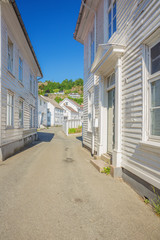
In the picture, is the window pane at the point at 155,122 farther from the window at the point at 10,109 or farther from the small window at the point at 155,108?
the window at the point at 10,109

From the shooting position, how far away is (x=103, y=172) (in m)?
4.90

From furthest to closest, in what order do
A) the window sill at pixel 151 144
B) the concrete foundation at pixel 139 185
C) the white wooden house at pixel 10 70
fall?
the white wooden house at pixel 10 70, the concrete foundation at pixel 139 185, the window sill at pixel 151 144

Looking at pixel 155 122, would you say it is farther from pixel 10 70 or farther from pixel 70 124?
pixel 70 124

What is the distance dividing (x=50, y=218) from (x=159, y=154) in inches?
83.8

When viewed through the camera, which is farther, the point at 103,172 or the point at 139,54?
the point at 103,172

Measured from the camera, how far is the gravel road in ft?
7.31

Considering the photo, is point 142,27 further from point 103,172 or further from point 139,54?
point 103,172

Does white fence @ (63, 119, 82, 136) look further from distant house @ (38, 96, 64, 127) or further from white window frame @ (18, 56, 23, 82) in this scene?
distant house @ (38, 96, 64, 127)

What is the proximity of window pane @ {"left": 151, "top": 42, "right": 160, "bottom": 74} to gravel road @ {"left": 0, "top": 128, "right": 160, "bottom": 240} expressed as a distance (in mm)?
2622

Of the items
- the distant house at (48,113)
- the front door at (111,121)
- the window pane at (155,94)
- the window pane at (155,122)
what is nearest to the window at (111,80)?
the front door at (111,121)

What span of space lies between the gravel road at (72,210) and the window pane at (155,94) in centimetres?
195

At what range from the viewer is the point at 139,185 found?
3410 mm

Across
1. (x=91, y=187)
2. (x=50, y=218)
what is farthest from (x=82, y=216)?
(x=91, y=187)

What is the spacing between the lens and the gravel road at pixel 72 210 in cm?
223
